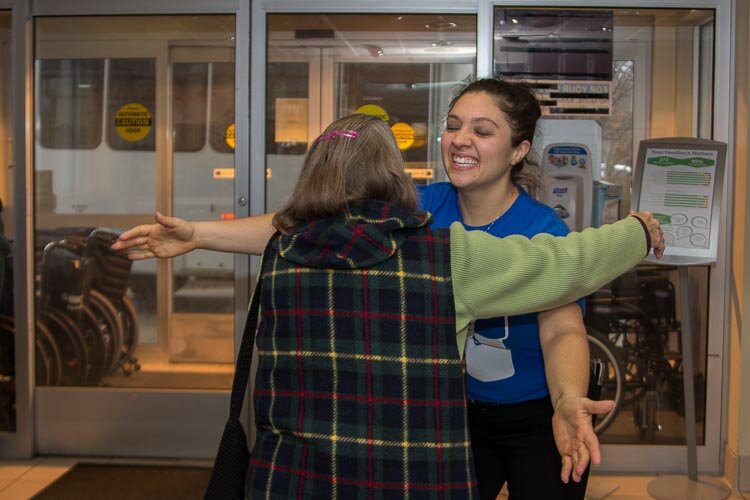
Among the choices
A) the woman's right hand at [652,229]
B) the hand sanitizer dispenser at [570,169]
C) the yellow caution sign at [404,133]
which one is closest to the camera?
the woman's right hand at [652,229]

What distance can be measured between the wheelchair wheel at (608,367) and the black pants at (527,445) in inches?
93.5

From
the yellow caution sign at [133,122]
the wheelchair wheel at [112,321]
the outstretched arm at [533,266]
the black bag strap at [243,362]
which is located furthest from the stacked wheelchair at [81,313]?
the outstretched arm at [533,266]

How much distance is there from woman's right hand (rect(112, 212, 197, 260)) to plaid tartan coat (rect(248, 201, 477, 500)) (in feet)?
1.66

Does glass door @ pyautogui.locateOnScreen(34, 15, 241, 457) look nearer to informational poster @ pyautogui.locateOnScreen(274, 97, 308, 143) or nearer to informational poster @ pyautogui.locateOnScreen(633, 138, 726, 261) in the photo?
informational poster @ pyautogui.locateOnScreen(274, 97, 308, 143)

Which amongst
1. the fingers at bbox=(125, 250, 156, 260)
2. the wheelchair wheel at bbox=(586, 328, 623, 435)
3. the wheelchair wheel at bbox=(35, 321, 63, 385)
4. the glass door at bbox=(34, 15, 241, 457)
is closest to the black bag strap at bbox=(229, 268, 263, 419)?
the fingers at bbox=(125, 250, 156, 260)

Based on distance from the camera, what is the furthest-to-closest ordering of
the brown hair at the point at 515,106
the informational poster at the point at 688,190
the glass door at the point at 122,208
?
1. the glass door at the point at 122,208
2. the informational poster at the point at 688,190
3. the brown hair at the point at 515,106

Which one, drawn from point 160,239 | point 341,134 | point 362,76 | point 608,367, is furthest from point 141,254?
point 608,367

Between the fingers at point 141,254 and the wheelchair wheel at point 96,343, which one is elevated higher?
the fingers at point 141,254

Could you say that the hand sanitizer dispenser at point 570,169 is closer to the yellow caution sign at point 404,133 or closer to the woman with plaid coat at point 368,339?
the yellow caution sign at point 404,133

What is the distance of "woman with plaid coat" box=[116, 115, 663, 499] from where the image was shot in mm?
1547

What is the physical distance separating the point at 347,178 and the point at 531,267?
372 millimetres

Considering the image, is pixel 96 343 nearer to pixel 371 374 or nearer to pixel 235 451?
pixel 235 451

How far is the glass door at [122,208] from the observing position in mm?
4492

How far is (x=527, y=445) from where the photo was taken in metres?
2.10
